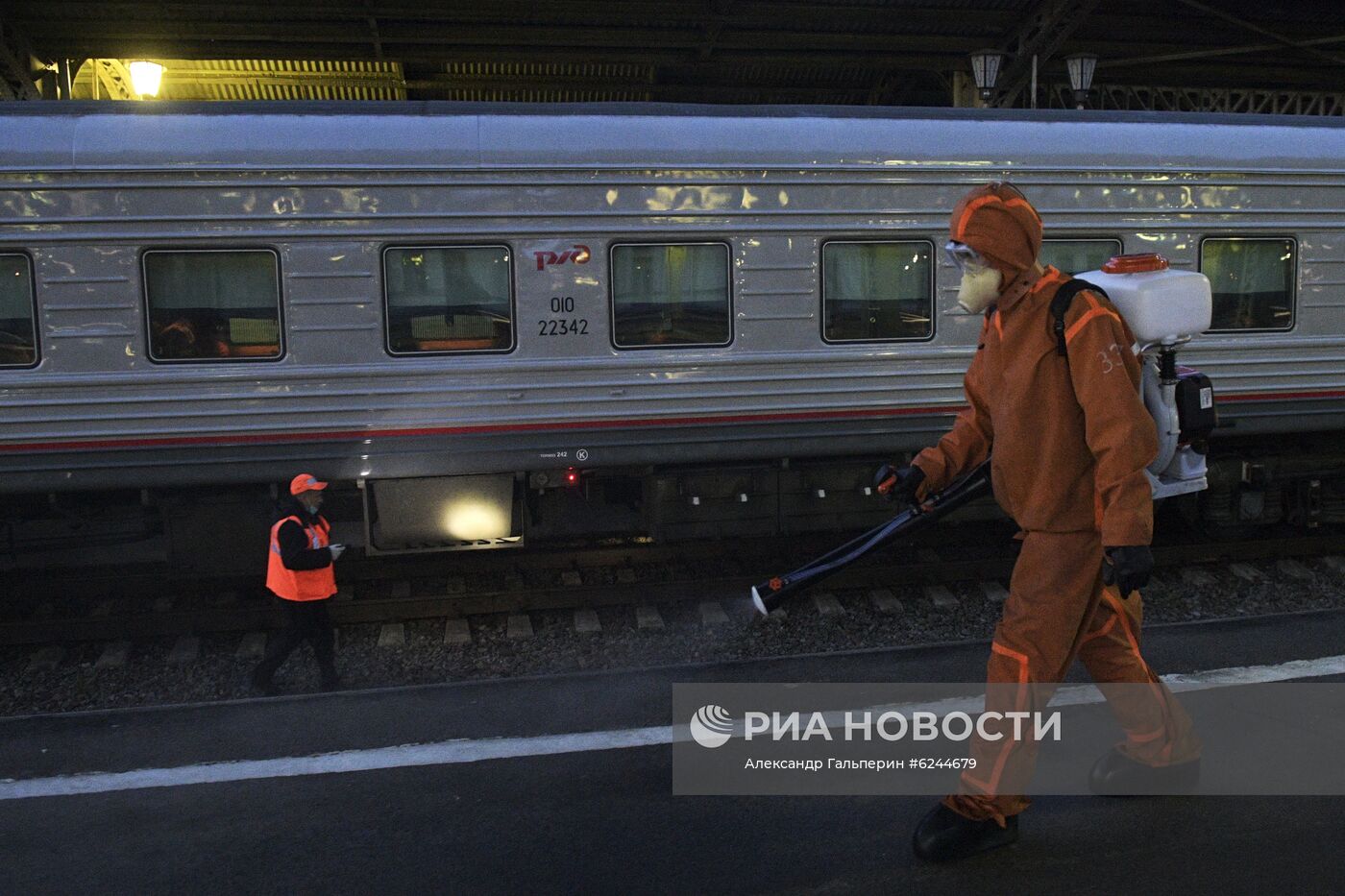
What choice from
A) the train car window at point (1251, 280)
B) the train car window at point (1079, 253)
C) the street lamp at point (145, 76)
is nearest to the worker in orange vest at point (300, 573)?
the train car window at point (1079, 253)

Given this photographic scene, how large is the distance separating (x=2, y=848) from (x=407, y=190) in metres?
4.00

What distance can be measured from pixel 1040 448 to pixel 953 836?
1.16m

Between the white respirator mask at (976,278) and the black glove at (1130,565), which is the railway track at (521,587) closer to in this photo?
the white respirator mask at (976,278)

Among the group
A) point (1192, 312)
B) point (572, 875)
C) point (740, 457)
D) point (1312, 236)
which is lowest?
point (572, 875)

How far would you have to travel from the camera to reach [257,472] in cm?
683

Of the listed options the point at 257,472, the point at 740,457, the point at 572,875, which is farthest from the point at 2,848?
the point at 740,457

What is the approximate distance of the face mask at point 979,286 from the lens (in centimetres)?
362

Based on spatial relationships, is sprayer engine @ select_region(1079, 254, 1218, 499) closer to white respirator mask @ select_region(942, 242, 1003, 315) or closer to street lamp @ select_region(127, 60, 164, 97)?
white respirator mask @ select_region(942, 242, 1003, 315)

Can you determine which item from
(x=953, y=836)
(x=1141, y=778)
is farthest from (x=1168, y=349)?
(x=953, y=836)

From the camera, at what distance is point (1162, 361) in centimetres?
383

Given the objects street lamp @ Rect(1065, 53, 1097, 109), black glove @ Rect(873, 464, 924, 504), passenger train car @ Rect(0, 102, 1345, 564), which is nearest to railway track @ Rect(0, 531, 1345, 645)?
passenger train car @ Rect(0, 102, 1345, 564)

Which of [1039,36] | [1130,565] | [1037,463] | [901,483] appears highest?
[1039,36]

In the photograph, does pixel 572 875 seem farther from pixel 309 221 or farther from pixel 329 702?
pixel 309 221

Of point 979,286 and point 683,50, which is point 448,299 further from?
point 683,50
